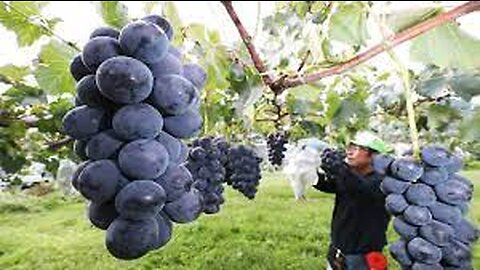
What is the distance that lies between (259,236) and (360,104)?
5.16m

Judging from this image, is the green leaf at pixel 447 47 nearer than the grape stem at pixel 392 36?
No

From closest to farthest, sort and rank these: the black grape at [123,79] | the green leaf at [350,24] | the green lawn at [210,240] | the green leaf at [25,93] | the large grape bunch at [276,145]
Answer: the black grape at [123,79], the green leaf at [350,24], the green leaf at [25,93], the large grape bunch at [276,145], the green lawn at [210,240]

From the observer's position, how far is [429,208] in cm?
165

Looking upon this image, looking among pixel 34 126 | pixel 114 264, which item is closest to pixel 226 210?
pixel 114 264

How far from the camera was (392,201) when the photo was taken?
5.36 ft

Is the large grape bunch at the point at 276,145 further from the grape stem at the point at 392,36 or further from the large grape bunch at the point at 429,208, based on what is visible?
the grape stem at the point at 392,36

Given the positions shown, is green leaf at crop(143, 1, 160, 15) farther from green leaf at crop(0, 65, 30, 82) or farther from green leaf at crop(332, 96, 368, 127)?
green leaf at crop(332, 96, 368, 127)

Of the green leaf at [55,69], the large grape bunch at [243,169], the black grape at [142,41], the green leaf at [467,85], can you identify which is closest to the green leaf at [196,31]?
the green leaf at [55,69]

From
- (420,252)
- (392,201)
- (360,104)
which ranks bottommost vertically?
(420,252)

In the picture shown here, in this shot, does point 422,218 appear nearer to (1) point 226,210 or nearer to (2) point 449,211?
(2) point 449,211

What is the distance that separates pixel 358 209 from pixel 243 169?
0.79 metres

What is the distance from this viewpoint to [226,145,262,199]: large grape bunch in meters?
3.74

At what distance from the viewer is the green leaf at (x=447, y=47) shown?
4.00 ft

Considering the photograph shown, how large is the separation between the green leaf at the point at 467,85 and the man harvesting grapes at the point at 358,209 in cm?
185
